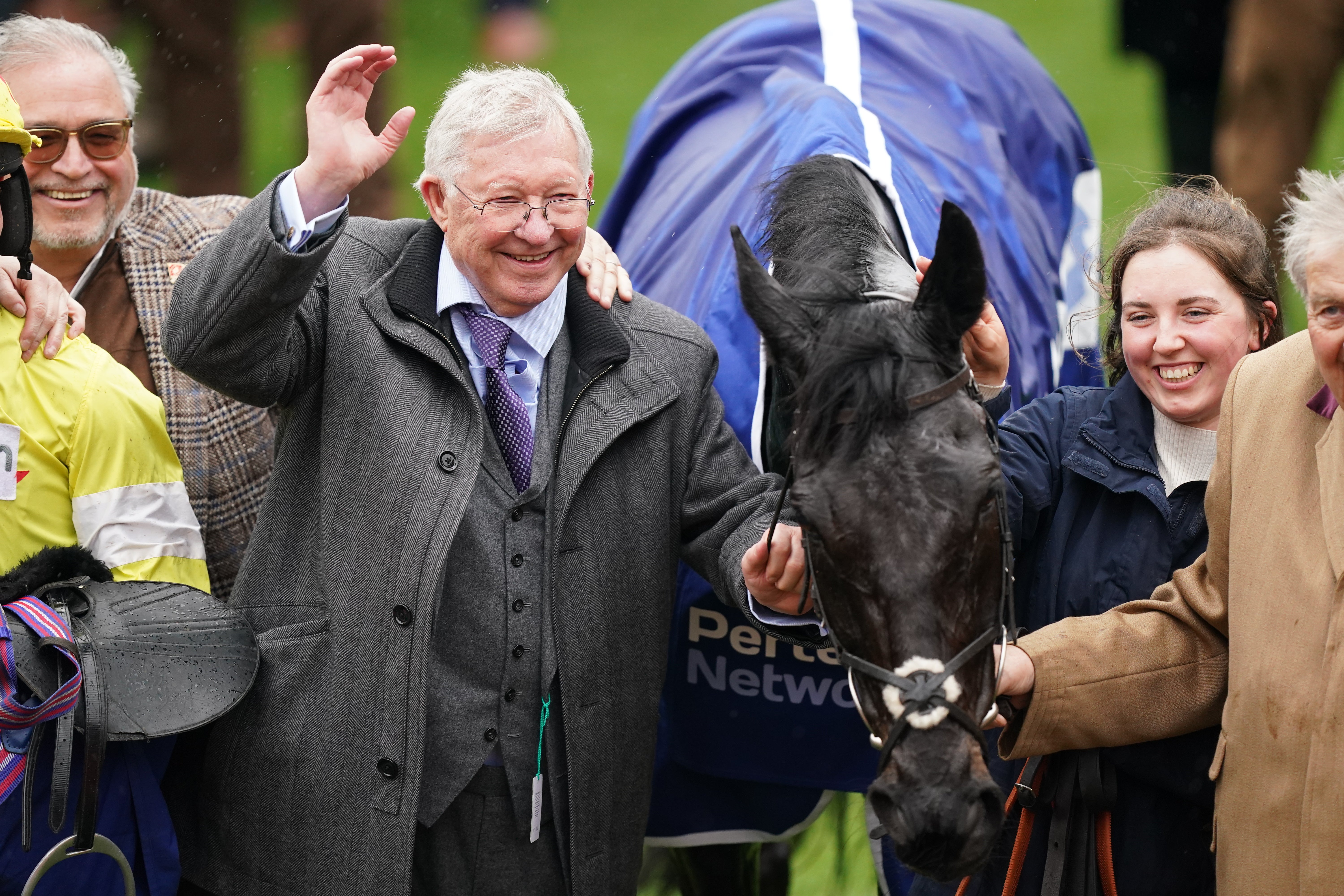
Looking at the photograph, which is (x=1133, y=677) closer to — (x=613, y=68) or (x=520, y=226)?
(x=520, y=226)

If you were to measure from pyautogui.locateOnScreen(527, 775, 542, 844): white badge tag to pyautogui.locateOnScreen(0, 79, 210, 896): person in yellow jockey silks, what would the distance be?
68 cm

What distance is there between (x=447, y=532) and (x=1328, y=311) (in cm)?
154

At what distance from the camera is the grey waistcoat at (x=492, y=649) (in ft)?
8.43

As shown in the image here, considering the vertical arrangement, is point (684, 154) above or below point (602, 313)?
above

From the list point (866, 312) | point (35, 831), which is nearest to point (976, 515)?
point (866, 312)

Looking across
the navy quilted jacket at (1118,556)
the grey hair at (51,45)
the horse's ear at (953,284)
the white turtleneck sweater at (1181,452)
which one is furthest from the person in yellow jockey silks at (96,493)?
the white turtleneck sweater at (1181,452)

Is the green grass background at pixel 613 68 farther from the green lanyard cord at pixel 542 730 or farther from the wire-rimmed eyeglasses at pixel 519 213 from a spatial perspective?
the green lanyard cord at pixel 542 730

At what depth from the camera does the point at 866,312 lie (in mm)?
2344

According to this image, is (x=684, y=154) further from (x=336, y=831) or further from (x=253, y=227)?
(x=336, y=831)

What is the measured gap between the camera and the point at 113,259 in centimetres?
323

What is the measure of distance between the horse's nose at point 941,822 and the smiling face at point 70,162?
224cm

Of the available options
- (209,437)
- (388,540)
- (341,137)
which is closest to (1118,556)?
(388,540)

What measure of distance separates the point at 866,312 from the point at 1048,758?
0.93 metres

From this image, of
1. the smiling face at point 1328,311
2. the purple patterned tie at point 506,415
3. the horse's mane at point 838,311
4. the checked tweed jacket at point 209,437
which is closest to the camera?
the smiling face at point 1328,311
